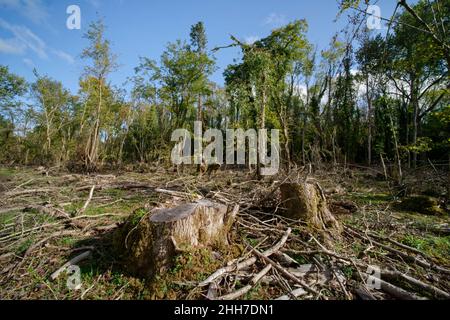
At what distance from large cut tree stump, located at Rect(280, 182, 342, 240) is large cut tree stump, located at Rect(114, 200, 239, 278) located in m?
1.61

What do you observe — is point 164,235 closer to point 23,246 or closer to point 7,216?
point 23,246

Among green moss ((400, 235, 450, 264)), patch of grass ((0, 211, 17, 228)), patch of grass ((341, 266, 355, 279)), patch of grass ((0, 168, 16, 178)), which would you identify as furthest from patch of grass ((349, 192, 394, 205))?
patch of grass ((0, 168, 16, 178))

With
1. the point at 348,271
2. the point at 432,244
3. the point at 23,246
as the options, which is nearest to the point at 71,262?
the point at 23,246

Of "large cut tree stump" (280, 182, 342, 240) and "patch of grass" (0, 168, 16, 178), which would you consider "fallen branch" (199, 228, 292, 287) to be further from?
"patch of grass" (0, 168, 16, 178)

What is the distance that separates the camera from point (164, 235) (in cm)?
302

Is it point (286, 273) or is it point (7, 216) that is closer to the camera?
point (286, 273)

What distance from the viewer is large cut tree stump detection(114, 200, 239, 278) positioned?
117 inches

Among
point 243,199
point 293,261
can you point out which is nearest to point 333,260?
point 293,261

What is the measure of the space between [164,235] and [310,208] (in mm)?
2686

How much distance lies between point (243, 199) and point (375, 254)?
8.65ft

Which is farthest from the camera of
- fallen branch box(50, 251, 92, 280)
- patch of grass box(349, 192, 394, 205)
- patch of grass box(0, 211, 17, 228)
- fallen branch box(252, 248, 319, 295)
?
patch of grass box(349, 192, 394, 205)

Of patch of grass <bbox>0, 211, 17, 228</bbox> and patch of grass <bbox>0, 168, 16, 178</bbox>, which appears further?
patch of grass <bbox>0, 168, 16, 178</bbox>
